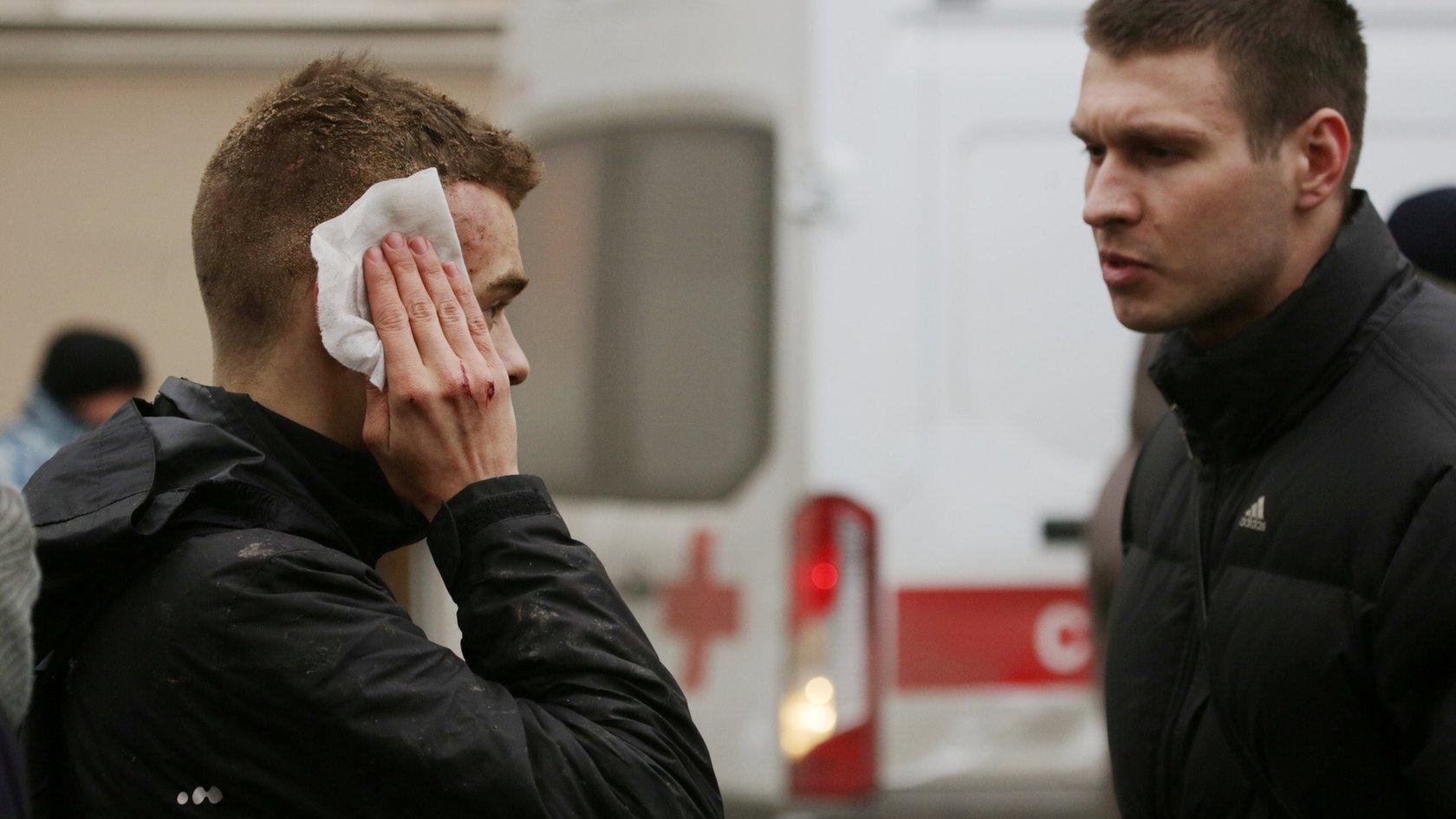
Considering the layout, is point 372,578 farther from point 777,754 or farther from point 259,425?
point 777,754

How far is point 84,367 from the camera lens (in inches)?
207

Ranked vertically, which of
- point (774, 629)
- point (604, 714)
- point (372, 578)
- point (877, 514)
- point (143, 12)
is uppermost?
point (143, 12)

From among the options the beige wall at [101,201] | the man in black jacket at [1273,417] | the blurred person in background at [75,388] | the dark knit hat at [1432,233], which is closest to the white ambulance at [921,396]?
the dark knit hat at [1432,233]

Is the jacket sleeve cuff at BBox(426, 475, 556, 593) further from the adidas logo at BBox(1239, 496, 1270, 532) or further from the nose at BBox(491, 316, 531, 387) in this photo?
the adidas logo at BBox(1239, 496, 1270, 532)

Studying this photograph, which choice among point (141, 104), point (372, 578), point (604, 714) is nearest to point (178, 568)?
point (372, 578)

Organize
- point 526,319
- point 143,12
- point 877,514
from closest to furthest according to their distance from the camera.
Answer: point 877,514, point 526,319, point 143,12

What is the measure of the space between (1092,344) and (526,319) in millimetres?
1768

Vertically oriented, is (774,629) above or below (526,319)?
below

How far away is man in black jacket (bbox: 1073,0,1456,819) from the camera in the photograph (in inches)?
68.8

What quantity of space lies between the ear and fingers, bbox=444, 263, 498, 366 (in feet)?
3.25

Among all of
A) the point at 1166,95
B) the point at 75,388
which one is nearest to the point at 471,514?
the point at 1166,95

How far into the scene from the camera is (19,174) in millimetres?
11414

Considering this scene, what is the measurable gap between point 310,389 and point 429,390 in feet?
0.50

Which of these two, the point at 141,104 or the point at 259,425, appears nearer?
the point at 259,425
